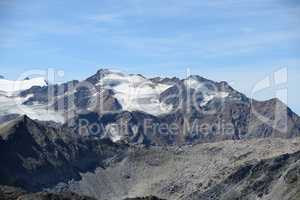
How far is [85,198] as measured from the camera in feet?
637

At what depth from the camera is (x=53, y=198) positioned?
191 meters

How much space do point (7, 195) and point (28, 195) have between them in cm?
878

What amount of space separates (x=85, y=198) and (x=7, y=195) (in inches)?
848

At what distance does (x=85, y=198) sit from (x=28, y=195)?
15396mm

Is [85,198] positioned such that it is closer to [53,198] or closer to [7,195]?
[53,198]

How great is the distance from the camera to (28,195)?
19012 cm

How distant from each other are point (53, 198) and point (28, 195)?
6.64 m

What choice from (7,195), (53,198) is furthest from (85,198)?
(7,195)

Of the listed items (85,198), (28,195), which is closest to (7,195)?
(28,195)

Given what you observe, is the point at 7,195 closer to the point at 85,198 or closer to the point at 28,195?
the point at 28,195

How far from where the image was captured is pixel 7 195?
195750 millimetres

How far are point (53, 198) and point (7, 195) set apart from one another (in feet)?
46.3
